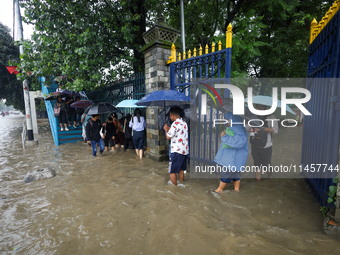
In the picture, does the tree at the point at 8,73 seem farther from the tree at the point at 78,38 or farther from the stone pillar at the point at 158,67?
the stone pillar at the point at 158,67

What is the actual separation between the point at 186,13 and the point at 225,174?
9.96 metres

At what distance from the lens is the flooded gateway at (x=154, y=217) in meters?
2.40

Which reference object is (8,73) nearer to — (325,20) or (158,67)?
(158,67)

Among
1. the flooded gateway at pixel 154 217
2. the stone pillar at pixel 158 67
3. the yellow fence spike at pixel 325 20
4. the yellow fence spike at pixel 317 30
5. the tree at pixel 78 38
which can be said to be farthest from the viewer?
the tree at pixel 78 38

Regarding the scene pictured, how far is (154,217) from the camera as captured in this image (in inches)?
118

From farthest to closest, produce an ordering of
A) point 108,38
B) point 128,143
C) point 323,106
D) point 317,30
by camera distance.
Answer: point 108,38
point 128,143
point 317,30
point 323,106

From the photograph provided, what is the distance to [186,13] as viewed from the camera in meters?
10.6

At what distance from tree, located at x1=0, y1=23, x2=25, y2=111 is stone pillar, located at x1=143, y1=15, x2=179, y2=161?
1850 centimetres

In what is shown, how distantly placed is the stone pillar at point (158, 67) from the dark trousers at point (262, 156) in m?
2.61

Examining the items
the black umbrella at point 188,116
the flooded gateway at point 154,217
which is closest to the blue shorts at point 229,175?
the flooded gateway at point 154,217

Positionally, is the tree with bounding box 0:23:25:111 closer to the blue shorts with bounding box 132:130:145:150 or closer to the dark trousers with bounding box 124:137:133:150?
the dark trousers with bounding box 124:137:133:150

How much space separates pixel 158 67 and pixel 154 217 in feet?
13.2

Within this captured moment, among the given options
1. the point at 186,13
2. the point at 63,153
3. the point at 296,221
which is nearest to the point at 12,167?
the point at 63,153

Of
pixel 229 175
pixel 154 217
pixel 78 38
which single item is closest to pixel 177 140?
pixel 229 175
